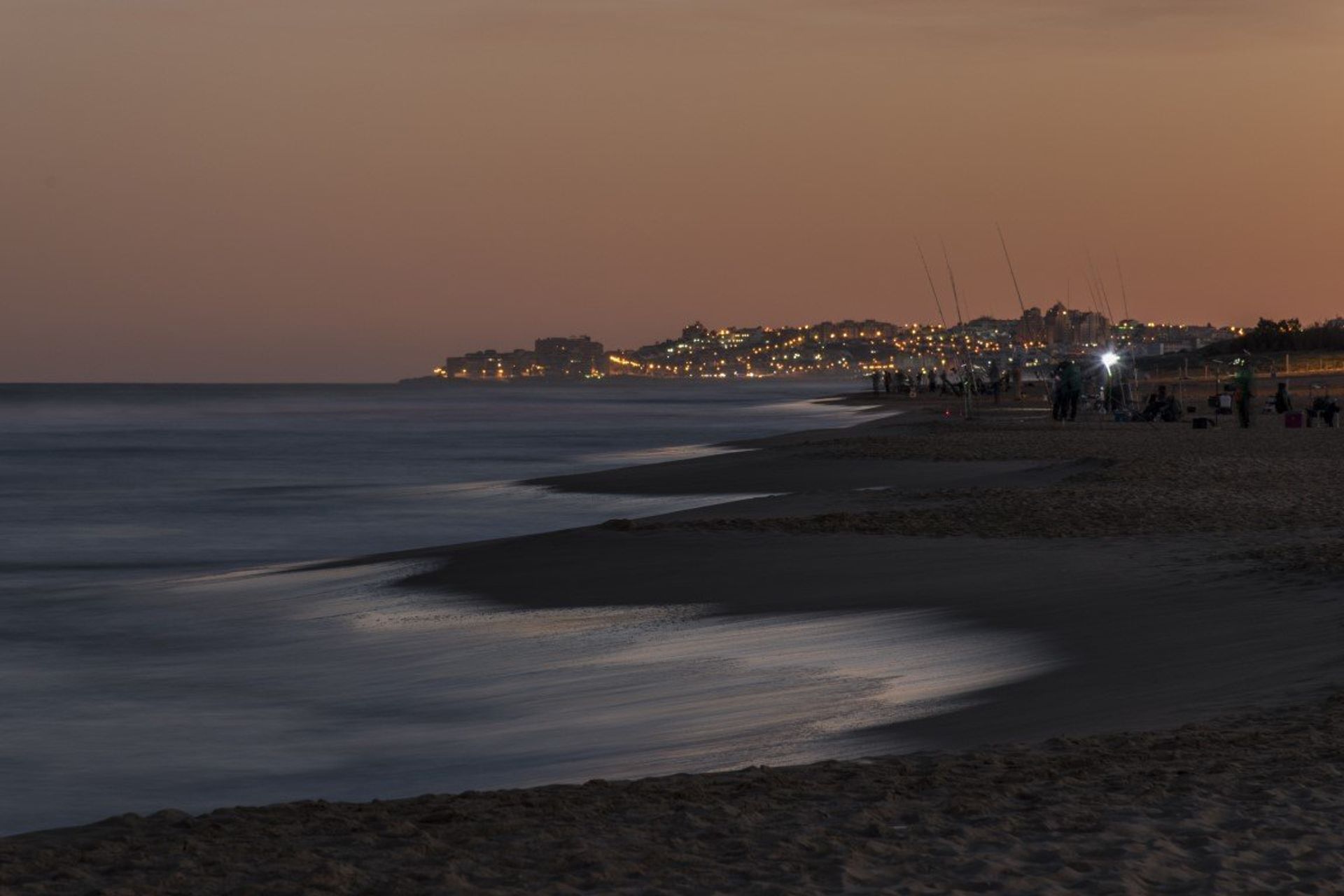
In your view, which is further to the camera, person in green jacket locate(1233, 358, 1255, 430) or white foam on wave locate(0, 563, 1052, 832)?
person in green jacket locate(1233, 358, 1255, 430)

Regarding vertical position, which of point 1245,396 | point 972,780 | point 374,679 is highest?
point 1245,396

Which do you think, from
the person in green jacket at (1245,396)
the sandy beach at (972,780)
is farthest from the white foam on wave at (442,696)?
the person in green jacket at (1245,396)

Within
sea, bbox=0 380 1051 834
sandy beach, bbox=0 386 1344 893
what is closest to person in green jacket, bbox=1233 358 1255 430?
sea, bbox=0 380 1051 834

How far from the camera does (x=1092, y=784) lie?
21.3 feet

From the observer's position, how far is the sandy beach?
5.53 m

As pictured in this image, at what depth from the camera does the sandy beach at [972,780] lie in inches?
218

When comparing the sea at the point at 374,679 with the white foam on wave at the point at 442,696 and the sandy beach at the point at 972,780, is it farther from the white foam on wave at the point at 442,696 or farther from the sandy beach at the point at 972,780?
the sandy beach at the point at 972,780

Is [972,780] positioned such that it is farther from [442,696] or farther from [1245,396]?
[1245,396]

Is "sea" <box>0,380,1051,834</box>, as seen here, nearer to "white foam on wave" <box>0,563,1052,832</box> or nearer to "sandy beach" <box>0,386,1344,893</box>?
"white foam on wave" <box>0,563,1052,832</box>

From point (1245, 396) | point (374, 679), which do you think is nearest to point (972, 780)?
point (374, 679)

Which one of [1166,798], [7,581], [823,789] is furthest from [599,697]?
[7,581]

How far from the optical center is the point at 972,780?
21.9ft

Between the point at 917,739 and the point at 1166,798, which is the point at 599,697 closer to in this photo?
the point at 917,739

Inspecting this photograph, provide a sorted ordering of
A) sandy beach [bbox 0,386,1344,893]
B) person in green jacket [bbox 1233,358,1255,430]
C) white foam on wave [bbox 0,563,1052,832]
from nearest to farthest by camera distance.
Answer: sandy beach [bbox 0,386,1344,893], white foam on wave [bbox 0,563,1052,832], person in green jacket [bbox 1233,358,1255,430]
